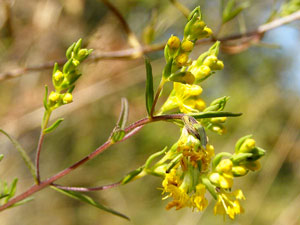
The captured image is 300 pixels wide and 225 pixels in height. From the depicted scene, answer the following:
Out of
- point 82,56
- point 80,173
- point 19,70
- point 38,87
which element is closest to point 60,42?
point 38,87

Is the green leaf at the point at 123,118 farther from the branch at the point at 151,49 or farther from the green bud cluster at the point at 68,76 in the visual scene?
the branch at the point at 151,49

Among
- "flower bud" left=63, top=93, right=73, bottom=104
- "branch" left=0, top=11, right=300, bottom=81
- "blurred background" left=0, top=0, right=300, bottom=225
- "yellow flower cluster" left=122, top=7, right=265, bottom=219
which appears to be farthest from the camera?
"blurred background" left=0, top=0, right=300, bottom=225

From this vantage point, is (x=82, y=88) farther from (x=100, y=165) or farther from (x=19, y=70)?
(x=19, y=70)

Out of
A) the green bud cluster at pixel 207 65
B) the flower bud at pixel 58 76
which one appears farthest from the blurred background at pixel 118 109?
the green bud cluster at pixel 207 65

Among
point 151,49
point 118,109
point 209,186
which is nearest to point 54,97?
point 209,186

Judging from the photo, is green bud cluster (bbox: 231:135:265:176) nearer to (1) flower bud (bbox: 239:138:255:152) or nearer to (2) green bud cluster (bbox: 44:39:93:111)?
(1) flower bud (bbox: 239:138:255:152)

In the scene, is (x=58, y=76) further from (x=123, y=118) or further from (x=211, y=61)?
(x=211, y=61)

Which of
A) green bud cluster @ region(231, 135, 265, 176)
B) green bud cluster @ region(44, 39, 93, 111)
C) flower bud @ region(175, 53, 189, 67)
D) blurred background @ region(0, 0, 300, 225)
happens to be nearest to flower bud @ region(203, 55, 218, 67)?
flower bud @ region(175, 53, 189, 67)
